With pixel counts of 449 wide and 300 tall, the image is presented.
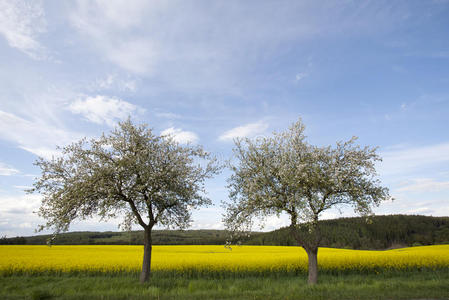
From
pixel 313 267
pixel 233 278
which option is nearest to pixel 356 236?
pixel 233 278

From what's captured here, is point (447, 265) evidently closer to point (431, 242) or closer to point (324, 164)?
point (324, 164)

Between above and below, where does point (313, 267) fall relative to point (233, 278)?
above

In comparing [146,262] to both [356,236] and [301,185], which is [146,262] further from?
[356,236]

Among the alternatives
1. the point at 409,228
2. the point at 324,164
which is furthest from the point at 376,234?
the point at 324,164

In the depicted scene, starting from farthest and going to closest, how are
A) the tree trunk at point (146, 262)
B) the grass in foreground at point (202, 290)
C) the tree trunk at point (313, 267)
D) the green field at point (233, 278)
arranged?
the tree trunk at point (146, 262)
the tree trunk at point (313, 267)
the green field at point (233, 278)
the grass in foreground at point (202, 290)

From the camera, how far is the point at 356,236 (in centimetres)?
8275

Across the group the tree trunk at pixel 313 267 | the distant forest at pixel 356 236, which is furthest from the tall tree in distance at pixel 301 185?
the distant forest at pixel 356 236

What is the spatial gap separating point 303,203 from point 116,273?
1684 cm

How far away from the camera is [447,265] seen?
84.3ft

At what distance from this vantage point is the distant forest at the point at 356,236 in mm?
76575

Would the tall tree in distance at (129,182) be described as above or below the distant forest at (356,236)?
above

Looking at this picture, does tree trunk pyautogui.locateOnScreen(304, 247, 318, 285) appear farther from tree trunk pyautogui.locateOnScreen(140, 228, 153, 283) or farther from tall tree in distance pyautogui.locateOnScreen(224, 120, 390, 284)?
tree trunk pyautogui.locateOnScreen(140, 228, 153, 283)

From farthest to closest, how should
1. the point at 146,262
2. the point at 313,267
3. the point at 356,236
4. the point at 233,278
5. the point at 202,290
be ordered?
the point at 356,236
the point at 233,278
the point at 146,262
the point at 313,267
the point at 202,290

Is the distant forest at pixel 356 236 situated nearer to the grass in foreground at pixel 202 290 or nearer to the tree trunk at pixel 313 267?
the tree trunk at pixel 313 267
